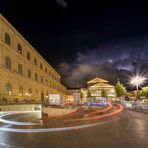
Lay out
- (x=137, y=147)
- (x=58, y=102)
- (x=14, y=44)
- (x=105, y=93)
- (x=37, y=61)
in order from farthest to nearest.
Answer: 1. (x=105, y=93)
2. (x=37, y=61)
3. (x=14, y=44)
4. (x=58, y=102)
5. (x=137, y=147)

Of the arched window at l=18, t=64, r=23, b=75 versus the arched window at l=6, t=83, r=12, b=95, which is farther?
the arched window at l=18, t=64, r=23, b=75

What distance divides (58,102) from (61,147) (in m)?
27.6

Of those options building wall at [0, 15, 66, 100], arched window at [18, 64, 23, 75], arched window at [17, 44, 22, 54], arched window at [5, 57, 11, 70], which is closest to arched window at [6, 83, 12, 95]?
building wall at [0, 15, 66, 100]

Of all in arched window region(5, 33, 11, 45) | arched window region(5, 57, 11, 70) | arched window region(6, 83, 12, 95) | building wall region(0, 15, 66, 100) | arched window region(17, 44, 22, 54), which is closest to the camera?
building wall region(0, 15, 66, 100)

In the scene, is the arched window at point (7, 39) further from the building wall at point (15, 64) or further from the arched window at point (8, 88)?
the arched window at point (8, 88)

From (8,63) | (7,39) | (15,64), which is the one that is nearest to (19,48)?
(15,64)

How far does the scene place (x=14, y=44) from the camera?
155ft

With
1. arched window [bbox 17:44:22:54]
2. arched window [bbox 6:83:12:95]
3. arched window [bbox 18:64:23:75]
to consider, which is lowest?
arched window [bbox 6:83:12:95]

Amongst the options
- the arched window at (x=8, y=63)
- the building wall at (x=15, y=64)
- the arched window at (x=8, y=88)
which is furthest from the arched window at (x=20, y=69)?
the arched window at (x=8, y=88)

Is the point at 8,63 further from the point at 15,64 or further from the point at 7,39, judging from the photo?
the point at 7,39

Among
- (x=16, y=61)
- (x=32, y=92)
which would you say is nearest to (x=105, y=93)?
(x=32, y=92)

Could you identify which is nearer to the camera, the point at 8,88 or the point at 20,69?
the point at 8,88

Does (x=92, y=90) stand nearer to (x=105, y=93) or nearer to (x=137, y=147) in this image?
(x=105, y=93)

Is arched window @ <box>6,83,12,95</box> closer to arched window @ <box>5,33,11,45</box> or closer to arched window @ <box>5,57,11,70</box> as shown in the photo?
arched window @ <box>5,57,11,70</box>
